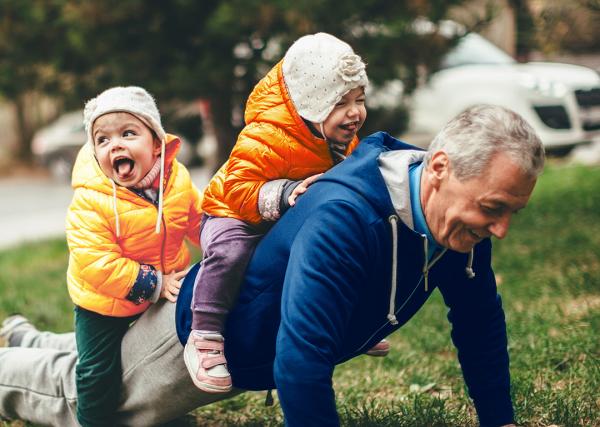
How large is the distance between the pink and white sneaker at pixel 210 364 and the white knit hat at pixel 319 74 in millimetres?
740

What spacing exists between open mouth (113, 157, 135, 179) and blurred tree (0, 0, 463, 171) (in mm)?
3244

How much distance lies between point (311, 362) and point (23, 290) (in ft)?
14.5

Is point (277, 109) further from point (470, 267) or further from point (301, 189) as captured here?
point (470, 267)

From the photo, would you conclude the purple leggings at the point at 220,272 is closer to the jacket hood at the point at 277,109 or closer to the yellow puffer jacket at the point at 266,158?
the yellow puffer jacket at the point at 266,158

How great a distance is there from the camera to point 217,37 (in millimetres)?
6504

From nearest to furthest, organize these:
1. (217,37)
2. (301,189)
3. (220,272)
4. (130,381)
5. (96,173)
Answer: (301,189) → (220,272) → (96,173) → (130,381) → (217,37)

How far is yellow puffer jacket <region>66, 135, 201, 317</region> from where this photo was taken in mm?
2906

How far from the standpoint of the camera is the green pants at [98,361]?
10.1 feet

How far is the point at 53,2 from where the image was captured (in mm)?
6828

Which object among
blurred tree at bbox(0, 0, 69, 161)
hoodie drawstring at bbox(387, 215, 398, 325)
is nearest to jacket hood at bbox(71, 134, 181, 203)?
hoodie drawstring at bbox(387, 215, 398, 325)

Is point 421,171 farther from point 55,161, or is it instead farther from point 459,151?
point 55,161

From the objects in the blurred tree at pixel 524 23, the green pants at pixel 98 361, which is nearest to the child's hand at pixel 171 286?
the green pants at pixel 98 361

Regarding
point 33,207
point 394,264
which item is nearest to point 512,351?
point 394,264

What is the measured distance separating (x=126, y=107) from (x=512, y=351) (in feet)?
7.02
